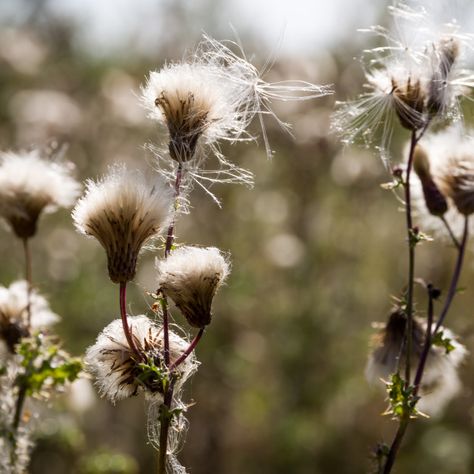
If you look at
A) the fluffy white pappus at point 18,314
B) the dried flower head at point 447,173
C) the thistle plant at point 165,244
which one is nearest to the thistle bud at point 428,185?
the dried flower head at point 447,173

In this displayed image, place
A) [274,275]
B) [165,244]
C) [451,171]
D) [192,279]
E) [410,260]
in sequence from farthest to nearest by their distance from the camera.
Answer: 1. [274,275]
2. [451,171]
3. [410,260]
4. [165,244]
5. [192,279]

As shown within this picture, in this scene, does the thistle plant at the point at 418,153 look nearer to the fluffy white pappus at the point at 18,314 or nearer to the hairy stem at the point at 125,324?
the hairy stem at the point at 125,324

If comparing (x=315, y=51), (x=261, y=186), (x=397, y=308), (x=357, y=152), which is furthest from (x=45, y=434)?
(x=315, y=51)

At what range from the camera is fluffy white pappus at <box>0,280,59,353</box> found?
203cm

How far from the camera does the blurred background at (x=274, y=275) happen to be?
4.93m

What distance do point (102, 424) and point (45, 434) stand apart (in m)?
2.74

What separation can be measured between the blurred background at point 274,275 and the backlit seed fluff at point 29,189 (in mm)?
2673

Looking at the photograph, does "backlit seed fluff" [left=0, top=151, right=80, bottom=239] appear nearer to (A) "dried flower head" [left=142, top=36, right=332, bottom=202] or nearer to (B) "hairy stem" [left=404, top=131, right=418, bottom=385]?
(A) "dried flower head" [left=142, top=36, right=332, bottom=202]

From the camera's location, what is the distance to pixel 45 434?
2.83m

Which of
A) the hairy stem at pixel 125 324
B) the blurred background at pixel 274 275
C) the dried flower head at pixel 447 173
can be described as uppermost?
the blurred background at pixel 274 275

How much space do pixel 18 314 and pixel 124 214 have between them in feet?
1.83

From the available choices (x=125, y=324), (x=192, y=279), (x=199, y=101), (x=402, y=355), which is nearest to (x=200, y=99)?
(x=199, y=101)

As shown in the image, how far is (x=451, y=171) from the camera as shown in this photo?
2.21 meters

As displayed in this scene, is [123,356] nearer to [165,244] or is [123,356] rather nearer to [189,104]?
[165,244]
